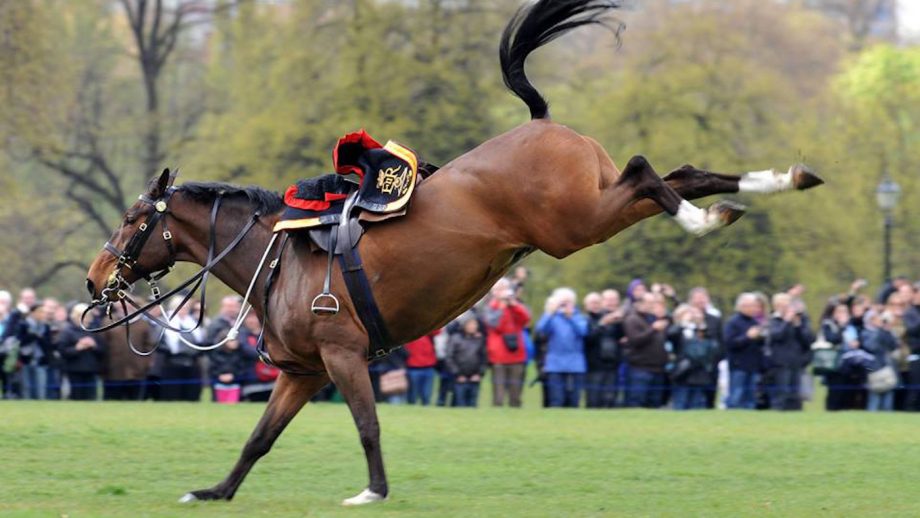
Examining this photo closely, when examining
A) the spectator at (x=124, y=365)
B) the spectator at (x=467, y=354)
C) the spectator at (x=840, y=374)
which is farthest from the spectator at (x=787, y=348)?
the spectator at (x=124, y=365)

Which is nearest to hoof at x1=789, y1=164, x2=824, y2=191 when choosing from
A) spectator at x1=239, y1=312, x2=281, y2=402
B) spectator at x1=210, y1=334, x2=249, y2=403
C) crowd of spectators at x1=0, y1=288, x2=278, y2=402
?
crowd of spectators at x1=0, y1=288, x2=278, y2=402

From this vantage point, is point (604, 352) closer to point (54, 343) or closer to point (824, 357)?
point (824, 357)

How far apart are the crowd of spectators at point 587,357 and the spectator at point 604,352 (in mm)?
19

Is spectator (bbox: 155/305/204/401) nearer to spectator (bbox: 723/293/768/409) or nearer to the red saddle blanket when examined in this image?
spectator (bbox: 723/293/768/409)

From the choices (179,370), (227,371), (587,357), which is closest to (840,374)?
(587,357)

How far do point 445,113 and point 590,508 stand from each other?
21.7m

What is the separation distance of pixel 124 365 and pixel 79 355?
0.64 m

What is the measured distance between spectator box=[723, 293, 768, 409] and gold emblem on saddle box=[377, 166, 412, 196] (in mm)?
10735

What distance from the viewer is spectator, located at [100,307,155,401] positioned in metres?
19.9

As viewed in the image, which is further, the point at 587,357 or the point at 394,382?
the point at 394,382

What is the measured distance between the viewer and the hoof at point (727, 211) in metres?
9.57

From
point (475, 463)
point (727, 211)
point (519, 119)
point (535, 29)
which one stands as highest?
point (519, 119)

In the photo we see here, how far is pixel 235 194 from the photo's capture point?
10.9 m

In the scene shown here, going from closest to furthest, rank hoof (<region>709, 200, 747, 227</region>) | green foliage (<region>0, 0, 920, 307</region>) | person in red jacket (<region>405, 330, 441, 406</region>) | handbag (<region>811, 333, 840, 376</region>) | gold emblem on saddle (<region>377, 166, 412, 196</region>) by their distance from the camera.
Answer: hoof (<region>709, 200, 747, 227</region>)
gold emblem on saddle (<region>377, 166, 412, 196</region>)
handbag (<region>811, 333, 840, 376</region>)
person in red jacket (<region>405, 330, 441, 406</region>)
green foliage (<region>0, 0, 920, 307</region>)
